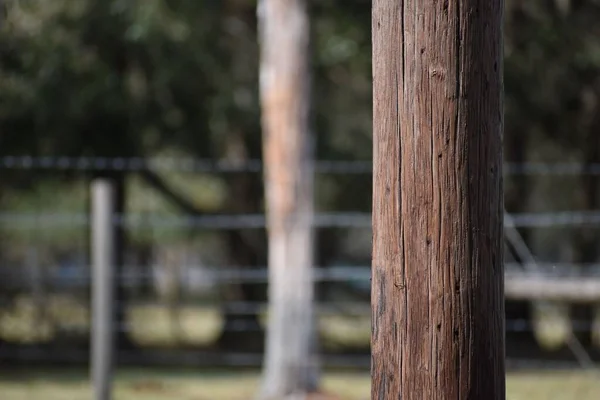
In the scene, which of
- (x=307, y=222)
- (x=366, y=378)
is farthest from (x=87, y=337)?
(x=307, y=222)

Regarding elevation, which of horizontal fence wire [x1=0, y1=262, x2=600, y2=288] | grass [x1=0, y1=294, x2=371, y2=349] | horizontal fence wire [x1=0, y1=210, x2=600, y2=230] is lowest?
grass [x1=0, y1=294, x2=371, y2=349]

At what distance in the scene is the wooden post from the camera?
2102 mm

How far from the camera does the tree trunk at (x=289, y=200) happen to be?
23.7ft

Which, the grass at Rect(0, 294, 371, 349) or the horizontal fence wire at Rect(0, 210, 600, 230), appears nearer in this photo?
the horizontal fence wire at Rect(0, 210, 600, 230)

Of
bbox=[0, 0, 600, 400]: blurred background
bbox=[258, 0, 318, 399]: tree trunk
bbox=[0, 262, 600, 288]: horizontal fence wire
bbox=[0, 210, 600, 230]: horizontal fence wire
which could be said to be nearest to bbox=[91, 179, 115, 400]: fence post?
bbox=[0, 210, 600, 230]: horizontal fence wire

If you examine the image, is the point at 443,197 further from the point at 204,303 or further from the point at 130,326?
the point at 204,303

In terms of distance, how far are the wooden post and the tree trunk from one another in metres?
5.04

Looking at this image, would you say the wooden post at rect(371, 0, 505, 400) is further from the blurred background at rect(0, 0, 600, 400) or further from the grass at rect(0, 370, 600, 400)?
the blurred background at rect(0, 0, 600, 400)

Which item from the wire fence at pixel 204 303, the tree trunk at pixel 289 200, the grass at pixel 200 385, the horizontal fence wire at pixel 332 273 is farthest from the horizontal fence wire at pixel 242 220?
the grass at pixel 200 385

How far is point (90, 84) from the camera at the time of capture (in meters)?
11.5

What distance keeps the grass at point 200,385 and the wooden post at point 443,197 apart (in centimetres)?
576

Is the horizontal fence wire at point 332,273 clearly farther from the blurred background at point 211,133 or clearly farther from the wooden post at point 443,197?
the wooden post at point 443,197

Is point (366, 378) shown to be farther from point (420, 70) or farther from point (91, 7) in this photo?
point (420, 70)

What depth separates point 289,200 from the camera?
729 cm
